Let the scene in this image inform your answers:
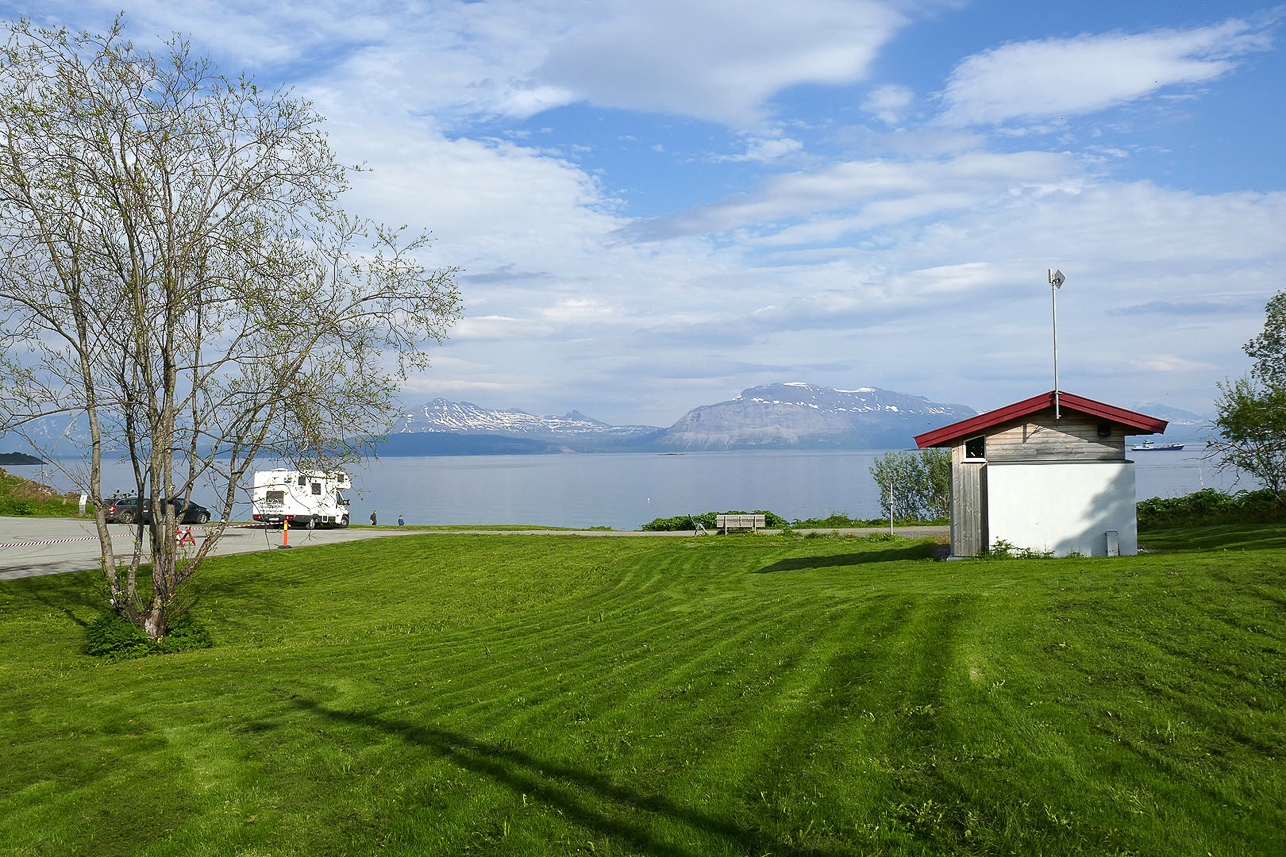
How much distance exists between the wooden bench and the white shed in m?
14.6

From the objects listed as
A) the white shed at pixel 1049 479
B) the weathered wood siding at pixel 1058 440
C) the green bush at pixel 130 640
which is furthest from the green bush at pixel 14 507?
the weathered wood siding at pixel 1058 440

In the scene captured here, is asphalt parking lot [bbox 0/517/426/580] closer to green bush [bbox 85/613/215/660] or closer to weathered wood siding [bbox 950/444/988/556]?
green bush [bbox 85/613/215/660]

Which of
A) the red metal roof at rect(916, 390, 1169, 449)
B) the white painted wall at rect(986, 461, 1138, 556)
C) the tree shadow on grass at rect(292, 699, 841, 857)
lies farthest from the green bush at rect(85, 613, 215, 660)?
the white painted wall at rect(986, 461, 1138, 556)

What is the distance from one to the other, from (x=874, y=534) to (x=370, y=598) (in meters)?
19.7

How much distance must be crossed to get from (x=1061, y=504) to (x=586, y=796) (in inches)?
725

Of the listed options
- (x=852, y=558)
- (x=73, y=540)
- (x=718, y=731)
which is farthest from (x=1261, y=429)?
(x=73, y=540)

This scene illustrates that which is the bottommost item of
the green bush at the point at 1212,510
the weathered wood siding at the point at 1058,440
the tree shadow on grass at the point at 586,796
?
the tree shadow on grass at the point at 586,796

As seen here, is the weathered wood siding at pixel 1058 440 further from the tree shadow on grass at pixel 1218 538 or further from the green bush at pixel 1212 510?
the green bush at pixel 1212 510

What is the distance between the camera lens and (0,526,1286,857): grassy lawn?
227 inches

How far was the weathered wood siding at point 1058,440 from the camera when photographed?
70.1 feet

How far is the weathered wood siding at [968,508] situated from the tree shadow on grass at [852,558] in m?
1.06

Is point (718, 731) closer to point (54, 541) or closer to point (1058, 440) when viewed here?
point (1058, 440)

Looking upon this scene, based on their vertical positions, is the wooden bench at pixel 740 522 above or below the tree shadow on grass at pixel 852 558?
above

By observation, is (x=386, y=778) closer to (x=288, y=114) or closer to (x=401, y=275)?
(x=401, y=275)
